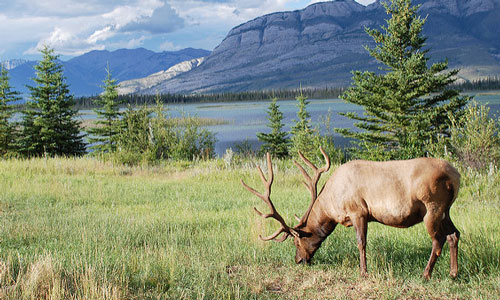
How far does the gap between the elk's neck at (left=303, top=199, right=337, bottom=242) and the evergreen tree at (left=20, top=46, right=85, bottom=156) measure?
24.8 meters

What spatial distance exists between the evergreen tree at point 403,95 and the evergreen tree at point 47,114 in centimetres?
1813

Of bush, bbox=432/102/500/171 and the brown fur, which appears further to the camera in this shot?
bush, bbox=432/102/500/171

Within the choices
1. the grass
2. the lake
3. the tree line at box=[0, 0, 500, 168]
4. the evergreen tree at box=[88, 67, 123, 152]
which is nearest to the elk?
the grass

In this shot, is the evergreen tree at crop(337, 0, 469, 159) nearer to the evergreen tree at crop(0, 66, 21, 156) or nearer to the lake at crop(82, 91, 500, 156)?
the lake at crop(82, 91, 500, 156)

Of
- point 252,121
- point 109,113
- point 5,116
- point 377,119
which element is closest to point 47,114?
point 5,116

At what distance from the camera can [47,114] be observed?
87.5 ft

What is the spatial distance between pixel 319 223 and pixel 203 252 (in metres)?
1.80

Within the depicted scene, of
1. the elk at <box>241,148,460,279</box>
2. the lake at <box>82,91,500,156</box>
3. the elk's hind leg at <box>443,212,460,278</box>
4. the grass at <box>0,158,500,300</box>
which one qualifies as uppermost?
the elk at <box>241,148,460,279</box>

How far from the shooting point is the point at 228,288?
4566 millimetres

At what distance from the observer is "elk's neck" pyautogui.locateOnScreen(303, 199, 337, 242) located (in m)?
4.64

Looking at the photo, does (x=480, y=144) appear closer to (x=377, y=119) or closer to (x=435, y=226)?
(x=377, y=119)

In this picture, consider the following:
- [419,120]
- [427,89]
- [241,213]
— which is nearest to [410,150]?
[419,120]

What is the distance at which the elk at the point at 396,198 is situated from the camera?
3891 mm

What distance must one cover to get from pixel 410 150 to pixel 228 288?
14.1m
